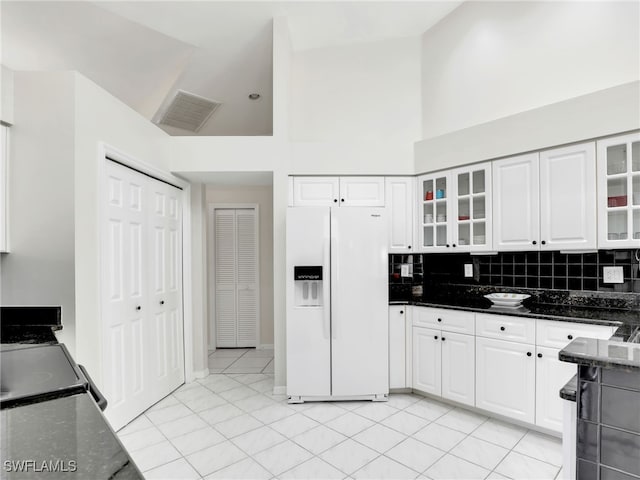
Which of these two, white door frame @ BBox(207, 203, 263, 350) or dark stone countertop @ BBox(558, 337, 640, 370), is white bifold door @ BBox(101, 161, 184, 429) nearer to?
white door frame @ BBox(207, 203, 263, 350)

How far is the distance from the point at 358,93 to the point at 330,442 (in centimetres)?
348

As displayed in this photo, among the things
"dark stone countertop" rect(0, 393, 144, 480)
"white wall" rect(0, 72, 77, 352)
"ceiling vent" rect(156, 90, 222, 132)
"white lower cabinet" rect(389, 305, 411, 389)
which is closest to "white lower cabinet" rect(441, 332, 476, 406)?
"white lower cabinet" rect(389, 305, 411, 389)

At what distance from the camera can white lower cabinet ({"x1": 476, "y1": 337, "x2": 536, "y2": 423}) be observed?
2.43 metres

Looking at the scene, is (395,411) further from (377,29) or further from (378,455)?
(377,29)

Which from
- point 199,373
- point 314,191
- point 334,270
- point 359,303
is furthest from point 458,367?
point 199,373

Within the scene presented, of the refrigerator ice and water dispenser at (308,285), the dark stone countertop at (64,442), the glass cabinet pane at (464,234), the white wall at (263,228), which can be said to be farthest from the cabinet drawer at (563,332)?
the white wall at (263,228)

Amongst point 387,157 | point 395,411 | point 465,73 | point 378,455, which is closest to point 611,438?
point 378,455

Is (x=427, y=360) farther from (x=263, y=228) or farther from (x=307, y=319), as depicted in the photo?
(x=263, y=228)

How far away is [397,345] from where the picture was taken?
10.3 ft

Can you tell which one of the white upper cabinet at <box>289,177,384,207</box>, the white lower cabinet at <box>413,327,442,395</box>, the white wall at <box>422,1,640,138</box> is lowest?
the white lower cabinet at <box>413,327,442,395</box>

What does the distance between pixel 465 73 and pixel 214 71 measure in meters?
2.82

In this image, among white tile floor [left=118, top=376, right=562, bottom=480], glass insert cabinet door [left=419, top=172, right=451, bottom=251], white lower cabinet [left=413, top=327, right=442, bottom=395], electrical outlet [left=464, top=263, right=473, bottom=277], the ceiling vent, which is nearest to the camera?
white tile floor [left=118, top=376, right=562, bottom=480]

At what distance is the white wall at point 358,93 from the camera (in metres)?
3.75

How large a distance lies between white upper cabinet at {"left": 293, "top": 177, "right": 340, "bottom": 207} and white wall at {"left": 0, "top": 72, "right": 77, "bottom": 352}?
1844mm
